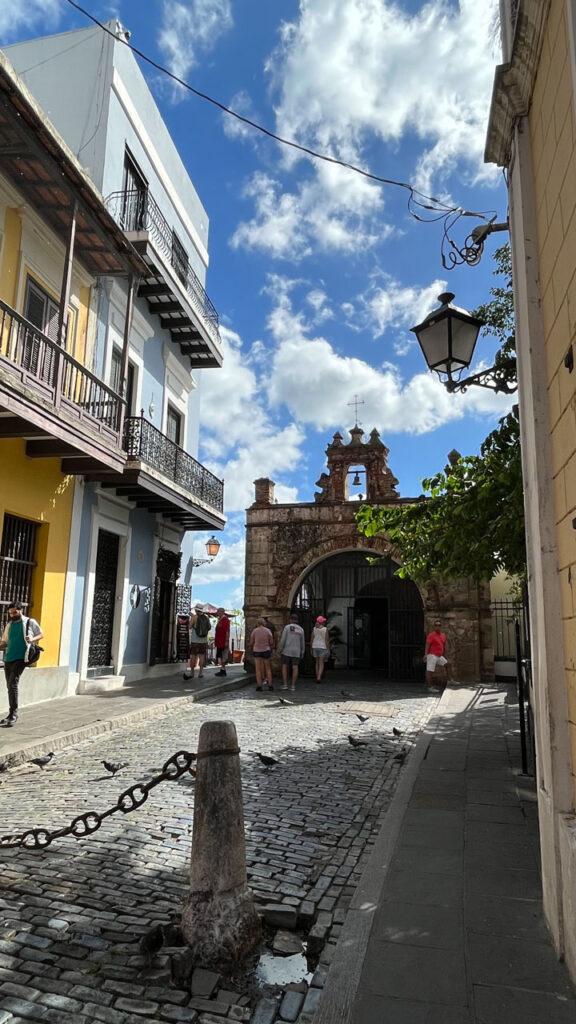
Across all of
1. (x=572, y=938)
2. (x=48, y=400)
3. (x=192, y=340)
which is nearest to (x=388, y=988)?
(x=572, y=938)

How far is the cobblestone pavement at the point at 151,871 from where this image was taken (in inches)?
96.8

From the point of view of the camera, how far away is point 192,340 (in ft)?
51.3

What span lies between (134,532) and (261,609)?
549 centimetres

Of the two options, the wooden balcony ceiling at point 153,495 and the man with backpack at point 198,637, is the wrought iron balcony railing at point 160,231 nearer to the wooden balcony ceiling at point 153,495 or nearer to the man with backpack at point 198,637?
the wooden balcony ceiling at point 153,495

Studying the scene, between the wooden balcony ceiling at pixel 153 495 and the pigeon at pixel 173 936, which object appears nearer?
the pigeon at pixel 173 936

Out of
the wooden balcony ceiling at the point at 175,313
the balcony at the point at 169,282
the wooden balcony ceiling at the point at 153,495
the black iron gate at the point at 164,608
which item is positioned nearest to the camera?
the wooden balcony ceiling at the point at 153,495

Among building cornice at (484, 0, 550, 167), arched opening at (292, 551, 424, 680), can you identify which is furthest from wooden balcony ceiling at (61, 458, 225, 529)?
building cornice at (484, 0, 550, 167)

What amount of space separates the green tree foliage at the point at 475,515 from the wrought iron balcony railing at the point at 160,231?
8180 millimetres

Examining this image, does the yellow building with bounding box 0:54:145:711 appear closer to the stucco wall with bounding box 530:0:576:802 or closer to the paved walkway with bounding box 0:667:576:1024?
the paved walkway with bounding box 0:667:576:1024

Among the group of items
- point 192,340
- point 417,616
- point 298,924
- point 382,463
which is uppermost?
point 192,340

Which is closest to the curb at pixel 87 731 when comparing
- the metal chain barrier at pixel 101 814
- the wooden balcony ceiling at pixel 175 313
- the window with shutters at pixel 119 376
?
the metal chain barrier at pixel 101 814

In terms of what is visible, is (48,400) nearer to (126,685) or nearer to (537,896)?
(126,685)

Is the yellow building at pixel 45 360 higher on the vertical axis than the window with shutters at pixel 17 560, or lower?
higher

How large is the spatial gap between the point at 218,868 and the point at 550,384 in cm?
270
